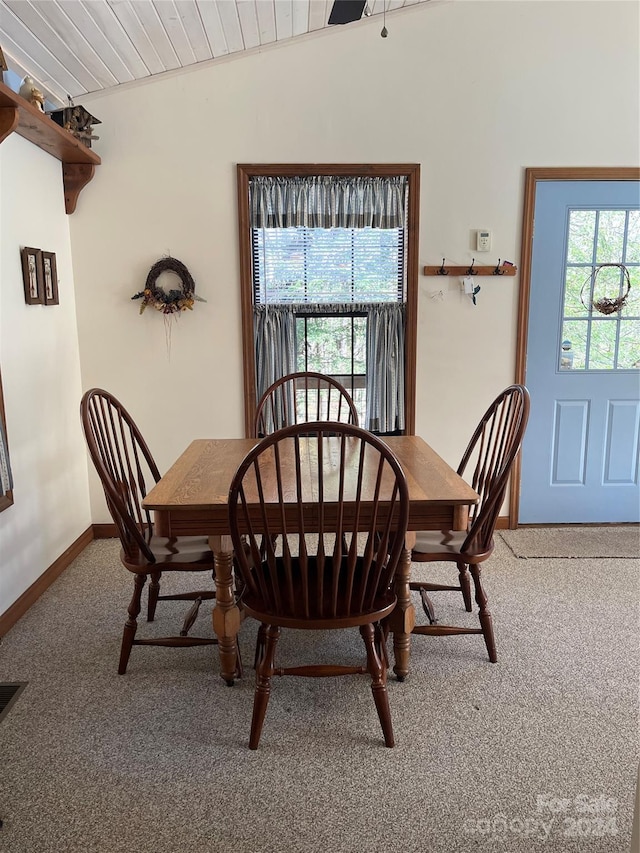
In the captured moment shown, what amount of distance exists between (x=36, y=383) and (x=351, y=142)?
205cm

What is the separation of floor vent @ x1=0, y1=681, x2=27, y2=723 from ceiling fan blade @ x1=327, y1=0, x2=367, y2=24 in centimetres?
321

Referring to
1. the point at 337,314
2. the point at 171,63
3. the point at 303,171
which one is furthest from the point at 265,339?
the point at 171,63

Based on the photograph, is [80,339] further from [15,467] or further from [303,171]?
[303,171]

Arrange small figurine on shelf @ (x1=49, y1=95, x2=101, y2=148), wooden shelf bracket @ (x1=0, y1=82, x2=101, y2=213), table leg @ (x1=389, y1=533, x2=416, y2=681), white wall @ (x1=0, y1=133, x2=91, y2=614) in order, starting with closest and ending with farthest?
table leg @ (x1=389, y1=533, x2=416, y2=681), wooden shelf bracket @ (x1=0, y1=82, x2=101, y2=213), white wall @ (x1=0, y1=133, x2=91, y2=614), small figurine on shelf @ (x1=49, y1=95, x2=101, y2=148)

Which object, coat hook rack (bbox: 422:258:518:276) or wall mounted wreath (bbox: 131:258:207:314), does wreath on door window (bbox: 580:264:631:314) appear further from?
wall mounted wreath (bbox: 131:258:207:314)

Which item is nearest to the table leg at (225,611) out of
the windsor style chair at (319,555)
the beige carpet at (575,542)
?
the windsor style chair at (319,555)

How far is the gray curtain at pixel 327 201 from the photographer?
3273 mm

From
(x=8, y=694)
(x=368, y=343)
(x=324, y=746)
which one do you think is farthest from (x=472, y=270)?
(x=8, y=694)

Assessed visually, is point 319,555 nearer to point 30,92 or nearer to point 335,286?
point 335,286

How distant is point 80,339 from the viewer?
3312 mm

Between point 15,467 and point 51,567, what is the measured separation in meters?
0.59

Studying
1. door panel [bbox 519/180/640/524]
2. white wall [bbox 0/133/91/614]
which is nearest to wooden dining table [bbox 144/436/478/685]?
white wall [bbox 0/133/91/614]

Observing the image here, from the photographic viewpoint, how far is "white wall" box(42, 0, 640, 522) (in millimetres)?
3123

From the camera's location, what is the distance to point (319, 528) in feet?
5.34
